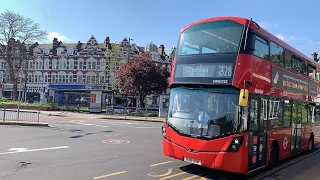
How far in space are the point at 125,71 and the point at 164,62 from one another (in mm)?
30028

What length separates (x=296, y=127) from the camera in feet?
38.7

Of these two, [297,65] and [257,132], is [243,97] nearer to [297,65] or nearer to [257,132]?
[257,132]

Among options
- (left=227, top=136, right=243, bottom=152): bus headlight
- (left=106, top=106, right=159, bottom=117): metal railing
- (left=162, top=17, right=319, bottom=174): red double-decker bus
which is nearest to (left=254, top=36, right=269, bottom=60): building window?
(left=162, top=17, right=319, bottom=174): red double-decker bus

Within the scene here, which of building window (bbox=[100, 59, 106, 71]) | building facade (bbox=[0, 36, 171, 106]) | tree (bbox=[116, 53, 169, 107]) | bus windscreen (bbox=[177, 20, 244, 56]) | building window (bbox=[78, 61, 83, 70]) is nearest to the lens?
bus windscreen (bbox=[177, 20, 244, 56])

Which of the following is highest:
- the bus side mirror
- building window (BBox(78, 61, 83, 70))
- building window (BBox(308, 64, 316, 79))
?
building window (BBox(78, 61, 83, 70))

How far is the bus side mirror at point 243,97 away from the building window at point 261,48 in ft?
5.19

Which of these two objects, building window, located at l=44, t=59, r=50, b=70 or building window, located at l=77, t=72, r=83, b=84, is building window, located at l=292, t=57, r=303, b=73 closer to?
building window, located at l=77, t=72, r=83, b=84

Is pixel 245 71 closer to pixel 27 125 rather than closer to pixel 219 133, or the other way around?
pixel 219 133

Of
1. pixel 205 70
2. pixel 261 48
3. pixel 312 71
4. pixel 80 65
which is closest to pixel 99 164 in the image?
pixel 205 70

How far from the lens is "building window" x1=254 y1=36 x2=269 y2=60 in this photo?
8.57 m

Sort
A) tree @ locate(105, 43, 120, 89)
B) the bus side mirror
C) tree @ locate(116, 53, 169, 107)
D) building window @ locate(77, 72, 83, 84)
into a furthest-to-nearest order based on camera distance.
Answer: building window @ locate(77, 72, 83, 84), tree @ locate(105, 43, 120, 89), tree @ locate(116, 53, 169, 107), the bus side mirror

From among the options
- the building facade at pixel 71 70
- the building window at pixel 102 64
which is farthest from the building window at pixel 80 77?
the building window at pixel 102 64

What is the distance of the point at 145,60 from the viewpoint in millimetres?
44719

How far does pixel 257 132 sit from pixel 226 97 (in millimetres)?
1478
